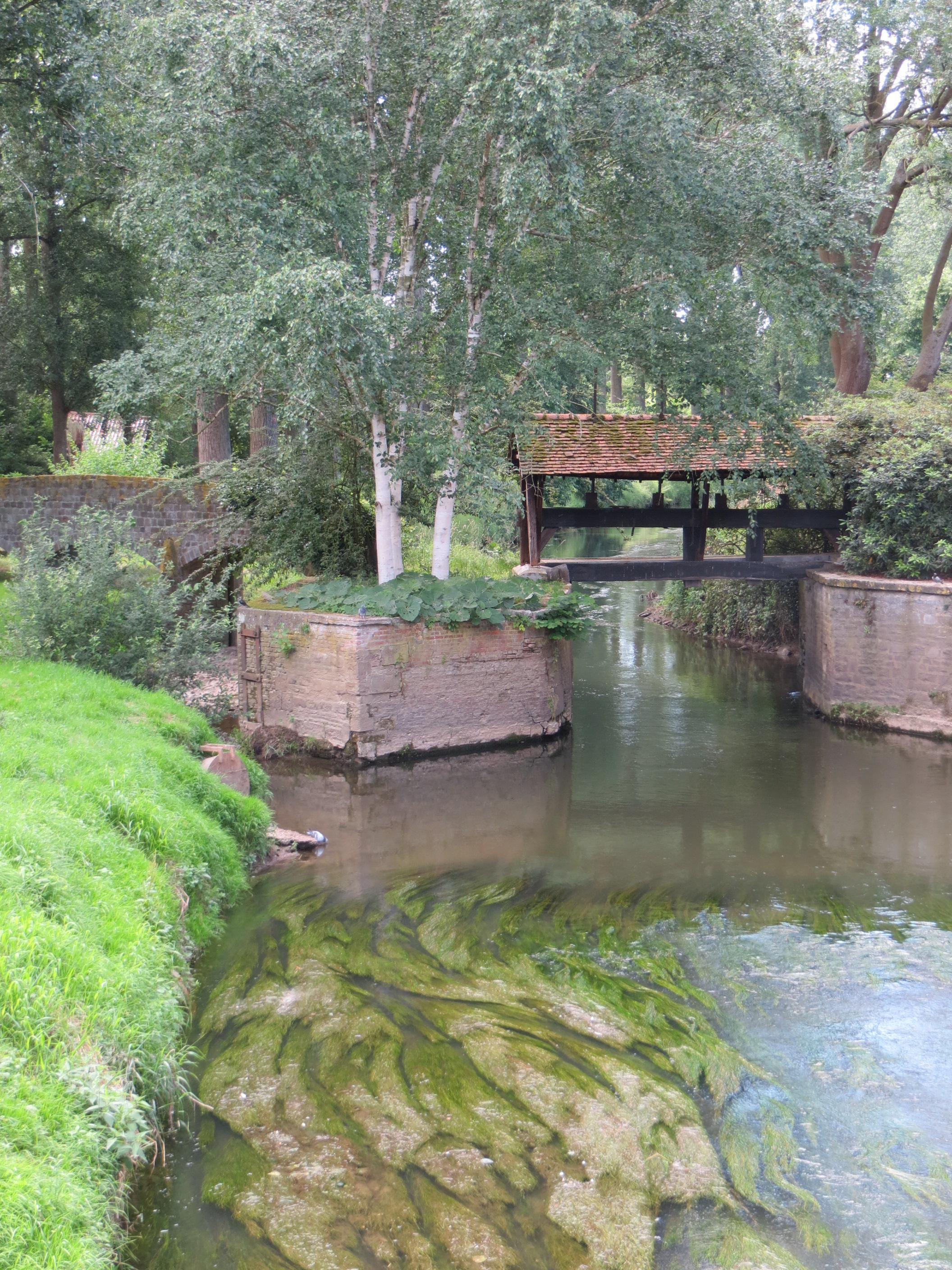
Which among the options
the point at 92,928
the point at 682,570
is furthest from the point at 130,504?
the point at 92,928

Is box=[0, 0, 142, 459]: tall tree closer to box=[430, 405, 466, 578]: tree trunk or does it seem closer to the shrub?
box=[430, 405, 466, 578]: tree trunk

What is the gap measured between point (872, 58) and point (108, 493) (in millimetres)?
15022

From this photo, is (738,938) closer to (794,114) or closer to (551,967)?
(551,967)

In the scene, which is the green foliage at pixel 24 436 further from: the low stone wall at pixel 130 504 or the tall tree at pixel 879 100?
the tall tree at pixel 879 100

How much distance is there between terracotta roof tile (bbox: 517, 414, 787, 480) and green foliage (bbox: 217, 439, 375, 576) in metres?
2.63

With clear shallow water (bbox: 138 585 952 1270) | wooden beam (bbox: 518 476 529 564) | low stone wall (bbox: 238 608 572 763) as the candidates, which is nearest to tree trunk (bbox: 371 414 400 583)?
low stone wall (bbox: 238 608 572 763)

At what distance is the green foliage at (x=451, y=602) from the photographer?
13.3m

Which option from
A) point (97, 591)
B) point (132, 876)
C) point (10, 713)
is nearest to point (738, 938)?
point (132, 876)

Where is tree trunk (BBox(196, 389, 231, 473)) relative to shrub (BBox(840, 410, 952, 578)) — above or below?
above

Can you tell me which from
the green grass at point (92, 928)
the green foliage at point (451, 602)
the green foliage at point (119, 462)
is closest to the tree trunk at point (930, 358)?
the green foliage at point (451, 602)

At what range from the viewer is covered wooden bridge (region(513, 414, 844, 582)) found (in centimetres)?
1520

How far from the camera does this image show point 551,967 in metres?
7.28

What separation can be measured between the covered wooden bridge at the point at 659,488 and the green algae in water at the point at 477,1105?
8993 mm

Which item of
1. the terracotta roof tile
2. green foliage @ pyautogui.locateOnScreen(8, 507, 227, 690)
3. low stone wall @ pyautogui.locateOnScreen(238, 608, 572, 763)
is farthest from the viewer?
the terracotta roof tile
